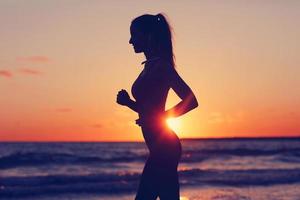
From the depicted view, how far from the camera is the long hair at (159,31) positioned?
13.1 ft

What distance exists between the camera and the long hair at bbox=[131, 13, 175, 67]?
13.1 feet

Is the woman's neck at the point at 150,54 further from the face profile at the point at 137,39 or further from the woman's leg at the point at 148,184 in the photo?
the woman's leg at the point at 148,184

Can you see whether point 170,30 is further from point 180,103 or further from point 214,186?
point 214,186

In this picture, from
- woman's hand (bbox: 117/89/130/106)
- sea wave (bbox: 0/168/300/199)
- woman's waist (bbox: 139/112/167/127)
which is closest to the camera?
woman's hand (bbox: 117/89/130/106)

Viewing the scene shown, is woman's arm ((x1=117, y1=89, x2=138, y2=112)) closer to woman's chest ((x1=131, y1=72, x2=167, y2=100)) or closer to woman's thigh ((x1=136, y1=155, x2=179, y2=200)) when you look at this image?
woman's chest ((x1=131, y1=72, x2=167, y2=100))

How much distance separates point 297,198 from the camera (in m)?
13.9

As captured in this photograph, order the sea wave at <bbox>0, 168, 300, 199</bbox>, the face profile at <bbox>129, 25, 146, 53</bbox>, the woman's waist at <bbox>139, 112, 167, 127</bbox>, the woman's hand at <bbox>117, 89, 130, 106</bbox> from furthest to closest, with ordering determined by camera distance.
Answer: the sea wave at <bbox>0, 168, 300, 199</bbox>, the face profile at <bbox>129, 25, 146, 53</bbox>, the woman's waist at <bbox>139, 112, 167, 127</bbox>, the woman's hand at <bbox>117, 89, 130, 106</bbox>

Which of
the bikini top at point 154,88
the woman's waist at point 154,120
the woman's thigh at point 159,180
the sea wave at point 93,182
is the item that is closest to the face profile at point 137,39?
the bikini top at point 154,88

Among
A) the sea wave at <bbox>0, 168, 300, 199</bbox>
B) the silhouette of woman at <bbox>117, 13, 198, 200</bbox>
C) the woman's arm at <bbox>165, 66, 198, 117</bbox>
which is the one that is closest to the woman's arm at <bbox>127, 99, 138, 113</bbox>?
the silhouette of woman at <bbox>117, 13, 198, 200</bbox>

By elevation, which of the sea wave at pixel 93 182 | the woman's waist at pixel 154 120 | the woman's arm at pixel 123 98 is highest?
the woman's arm at pixel 123 98

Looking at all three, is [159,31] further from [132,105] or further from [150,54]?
[132,105]

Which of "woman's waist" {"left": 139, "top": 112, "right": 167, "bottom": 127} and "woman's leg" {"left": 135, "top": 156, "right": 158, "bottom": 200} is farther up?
"woman's waist" {"left": 139, "top": 112, "right": 167, "bottom": 127}

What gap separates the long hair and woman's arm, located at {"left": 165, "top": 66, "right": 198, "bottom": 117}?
0.14 m

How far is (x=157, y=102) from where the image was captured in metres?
3.94
